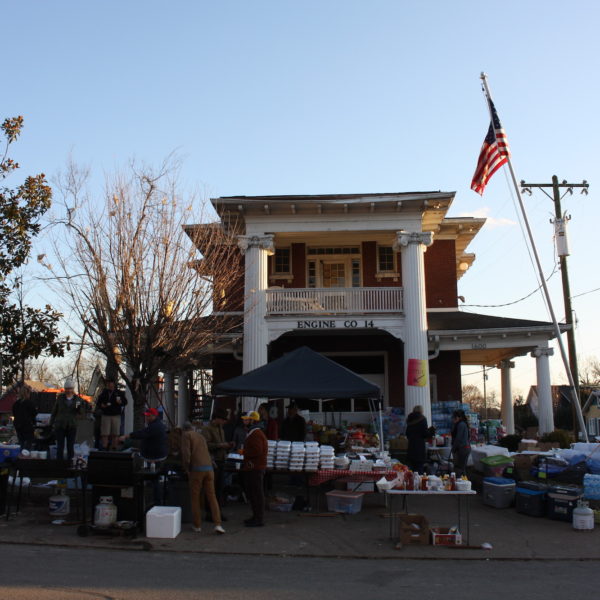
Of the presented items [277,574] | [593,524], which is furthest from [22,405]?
[593,524]

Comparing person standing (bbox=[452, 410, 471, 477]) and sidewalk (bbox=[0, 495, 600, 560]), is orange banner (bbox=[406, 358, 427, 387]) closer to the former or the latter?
→ person standing (bbox=[452, 410, 471, 477])

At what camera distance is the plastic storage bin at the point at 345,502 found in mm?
11023

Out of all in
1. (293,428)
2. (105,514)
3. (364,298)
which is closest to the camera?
(105,514)

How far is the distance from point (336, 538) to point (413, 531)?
43.6 inches

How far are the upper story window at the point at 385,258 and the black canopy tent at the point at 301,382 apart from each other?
31.1 feet

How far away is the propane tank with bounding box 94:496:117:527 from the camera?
9.15 m

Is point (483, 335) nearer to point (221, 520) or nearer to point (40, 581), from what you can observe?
point (221, 520)

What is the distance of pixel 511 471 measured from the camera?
41.7 ft

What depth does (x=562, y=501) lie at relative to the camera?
1075cm

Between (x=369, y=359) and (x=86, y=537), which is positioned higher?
(x=369, y=359)

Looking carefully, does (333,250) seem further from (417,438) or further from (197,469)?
(197,469)

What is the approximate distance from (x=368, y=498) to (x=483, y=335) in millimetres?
8978

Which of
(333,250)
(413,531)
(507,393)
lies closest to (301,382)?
(413,531)

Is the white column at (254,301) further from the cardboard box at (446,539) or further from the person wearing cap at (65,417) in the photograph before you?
the cardboard box at (446,539)
